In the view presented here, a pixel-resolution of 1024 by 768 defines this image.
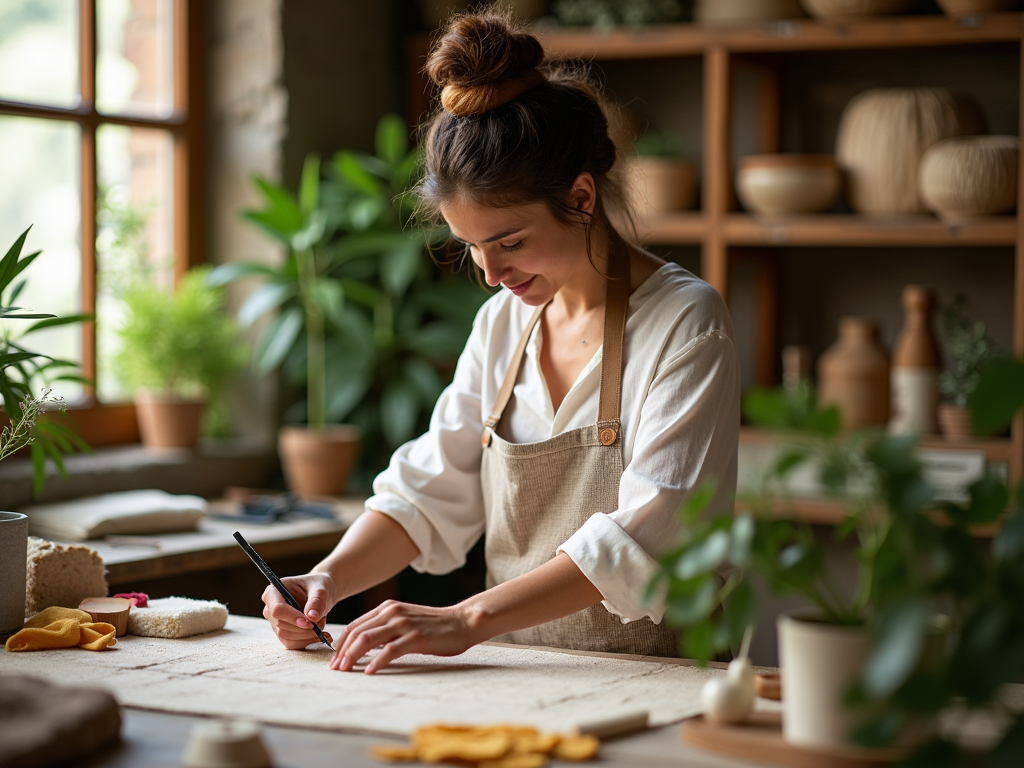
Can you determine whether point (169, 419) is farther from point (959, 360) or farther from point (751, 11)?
point (959, 360)

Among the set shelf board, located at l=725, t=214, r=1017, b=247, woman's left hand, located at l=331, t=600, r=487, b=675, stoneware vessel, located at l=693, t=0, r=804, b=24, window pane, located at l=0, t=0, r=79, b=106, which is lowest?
woman's left hand, located at l=331, t=600, r=487, b=675

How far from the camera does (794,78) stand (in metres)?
3.62

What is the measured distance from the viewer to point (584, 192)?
1.89 metres

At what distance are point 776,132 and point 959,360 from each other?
35.2 inches

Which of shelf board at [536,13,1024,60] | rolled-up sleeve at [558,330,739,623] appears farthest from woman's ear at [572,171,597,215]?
shelf board at [536,13,1024,60]

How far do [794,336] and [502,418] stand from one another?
6.22 ft

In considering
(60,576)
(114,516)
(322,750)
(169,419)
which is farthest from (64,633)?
(169,419)

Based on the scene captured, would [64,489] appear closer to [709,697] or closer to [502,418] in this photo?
[502,418]

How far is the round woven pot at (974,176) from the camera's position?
119 inches

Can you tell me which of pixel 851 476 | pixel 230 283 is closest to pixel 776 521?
pixel 851 476

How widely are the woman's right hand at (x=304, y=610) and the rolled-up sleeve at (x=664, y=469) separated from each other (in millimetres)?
367

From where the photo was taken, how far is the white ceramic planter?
3.66 feet

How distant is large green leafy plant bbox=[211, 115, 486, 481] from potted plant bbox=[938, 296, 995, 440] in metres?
1.32

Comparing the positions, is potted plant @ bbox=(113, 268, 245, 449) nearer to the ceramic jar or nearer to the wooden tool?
the wooden tool
